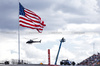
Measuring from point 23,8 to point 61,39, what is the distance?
46454mm

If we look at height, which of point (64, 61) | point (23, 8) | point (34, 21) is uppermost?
point (23, 8)

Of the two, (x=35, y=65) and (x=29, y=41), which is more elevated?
(x=29, y=41)

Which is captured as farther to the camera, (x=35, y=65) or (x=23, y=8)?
(x=23, y=8)

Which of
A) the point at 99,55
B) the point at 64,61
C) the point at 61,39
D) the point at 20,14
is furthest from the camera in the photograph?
the point at 99,55

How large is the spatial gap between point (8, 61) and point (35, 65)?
14.1m

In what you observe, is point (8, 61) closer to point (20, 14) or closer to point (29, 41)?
point (29, 41)

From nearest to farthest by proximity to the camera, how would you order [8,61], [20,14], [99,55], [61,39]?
[20,14] < [8,61] < [61,39] < [99,55]

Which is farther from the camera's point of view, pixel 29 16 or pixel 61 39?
pixel 61 39

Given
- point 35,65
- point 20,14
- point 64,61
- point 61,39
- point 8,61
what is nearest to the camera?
point 35,65

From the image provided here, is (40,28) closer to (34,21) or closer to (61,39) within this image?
(34,21)

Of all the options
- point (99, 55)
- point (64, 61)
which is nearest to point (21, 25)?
point (64, 61)

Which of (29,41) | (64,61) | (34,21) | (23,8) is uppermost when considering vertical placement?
(23,8)

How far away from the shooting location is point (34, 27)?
186 ft

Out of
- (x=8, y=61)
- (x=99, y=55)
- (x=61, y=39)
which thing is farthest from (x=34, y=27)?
(x=99, y=55)
